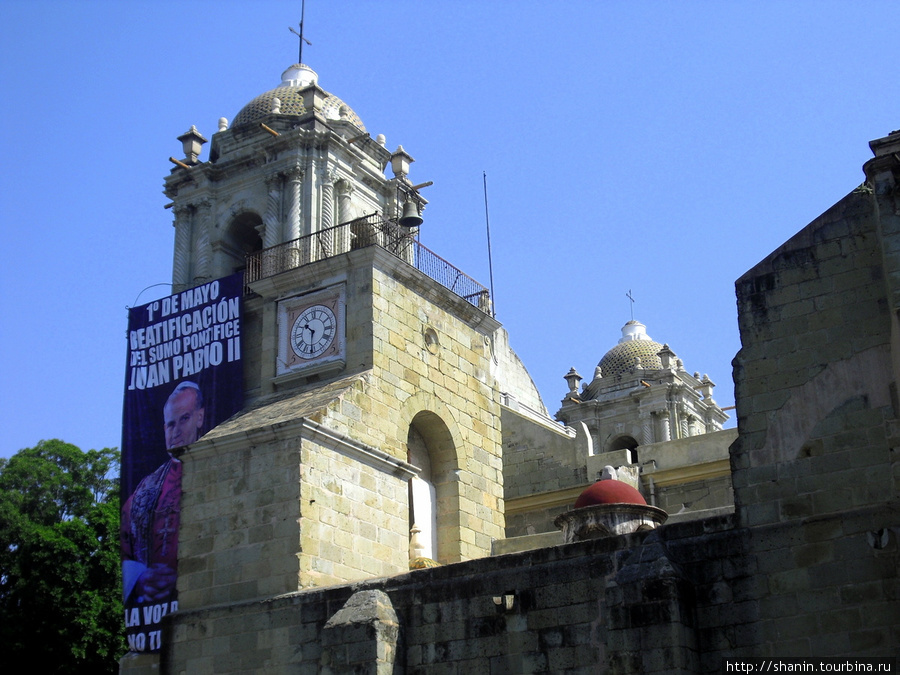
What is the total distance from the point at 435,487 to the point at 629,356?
925 inches

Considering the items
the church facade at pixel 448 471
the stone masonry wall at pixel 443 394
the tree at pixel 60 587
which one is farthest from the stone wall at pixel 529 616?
the tree at pixel 60 587

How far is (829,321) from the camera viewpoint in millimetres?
14477

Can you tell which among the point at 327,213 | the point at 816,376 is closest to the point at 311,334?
the point at 327,213

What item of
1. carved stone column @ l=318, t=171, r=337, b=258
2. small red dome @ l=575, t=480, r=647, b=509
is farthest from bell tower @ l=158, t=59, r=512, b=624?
small red dome @ l=575, t=480, r=647, b=509

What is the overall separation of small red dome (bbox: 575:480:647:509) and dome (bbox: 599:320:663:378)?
83.0ft

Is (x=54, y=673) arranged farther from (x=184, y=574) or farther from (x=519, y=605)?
(x=519, y=605)

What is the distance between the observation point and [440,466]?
22.5 meters

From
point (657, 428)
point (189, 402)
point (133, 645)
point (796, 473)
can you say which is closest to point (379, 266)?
point (189, 402)

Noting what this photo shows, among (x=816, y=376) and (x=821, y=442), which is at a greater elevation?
(x=816, y=376)

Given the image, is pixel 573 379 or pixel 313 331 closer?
pixel 313 331

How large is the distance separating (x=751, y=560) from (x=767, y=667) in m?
1.21

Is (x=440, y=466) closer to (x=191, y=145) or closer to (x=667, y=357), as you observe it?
(x=191, y=145)

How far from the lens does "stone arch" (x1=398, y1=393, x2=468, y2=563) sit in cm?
2170

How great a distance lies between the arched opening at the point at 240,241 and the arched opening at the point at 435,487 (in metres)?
6.19
